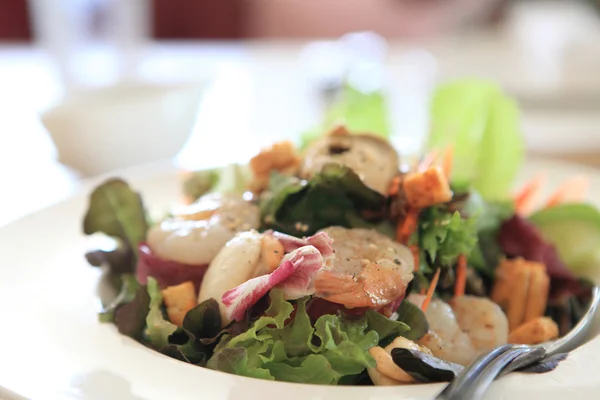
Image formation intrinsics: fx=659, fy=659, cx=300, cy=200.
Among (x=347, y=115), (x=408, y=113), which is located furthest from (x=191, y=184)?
(x=408, y=113)

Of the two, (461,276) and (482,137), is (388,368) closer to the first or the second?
(461,276)

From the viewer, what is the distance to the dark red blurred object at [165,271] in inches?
50.0

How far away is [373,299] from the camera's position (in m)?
1.08

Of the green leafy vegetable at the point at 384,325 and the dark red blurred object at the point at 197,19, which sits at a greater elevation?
the green leafy vegetable at the point at 384,325

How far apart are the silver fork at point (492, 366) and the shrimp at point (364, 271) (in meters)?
0.20

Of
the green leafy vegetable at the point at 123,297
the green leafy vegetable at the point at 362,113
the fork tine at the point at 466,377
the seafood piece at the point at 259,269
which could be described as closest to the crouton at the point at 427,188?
the seafood piece at the point at 259,269

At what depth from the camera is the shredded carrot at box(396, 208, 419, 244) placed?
4.25 ft

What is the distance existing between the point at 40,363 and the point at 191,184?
720mm

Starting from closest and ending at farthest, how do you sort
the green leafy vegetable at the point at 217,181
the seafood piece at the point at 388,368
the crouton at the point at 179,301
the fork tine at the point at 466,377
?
1. the fork tine at the point at 466,377
2. the seafood piece at the point at 388,368
3. the crouton at the point at 179,301
4. the green leafy vegetable at the point at 217,181

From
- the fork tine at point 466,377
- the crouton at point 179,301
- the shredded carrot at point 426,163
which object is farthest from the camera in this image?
the shredded carrot at point 426,163

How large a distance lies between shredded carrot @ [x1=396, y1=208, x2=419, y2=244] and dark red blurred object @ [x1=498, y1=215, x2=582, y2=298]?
352 millimetres

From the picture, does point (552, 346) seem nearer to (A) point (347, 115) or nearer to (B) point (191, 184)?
(B) point (191, 184)

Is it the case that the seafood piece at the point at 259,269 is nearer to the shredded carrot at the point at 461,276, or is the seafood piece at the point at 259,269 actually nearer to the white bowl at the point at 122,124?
the shredded carrot at the point at 461,276

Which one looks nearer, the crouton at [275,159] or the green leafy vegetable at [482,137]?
the crouton at [275,159]
